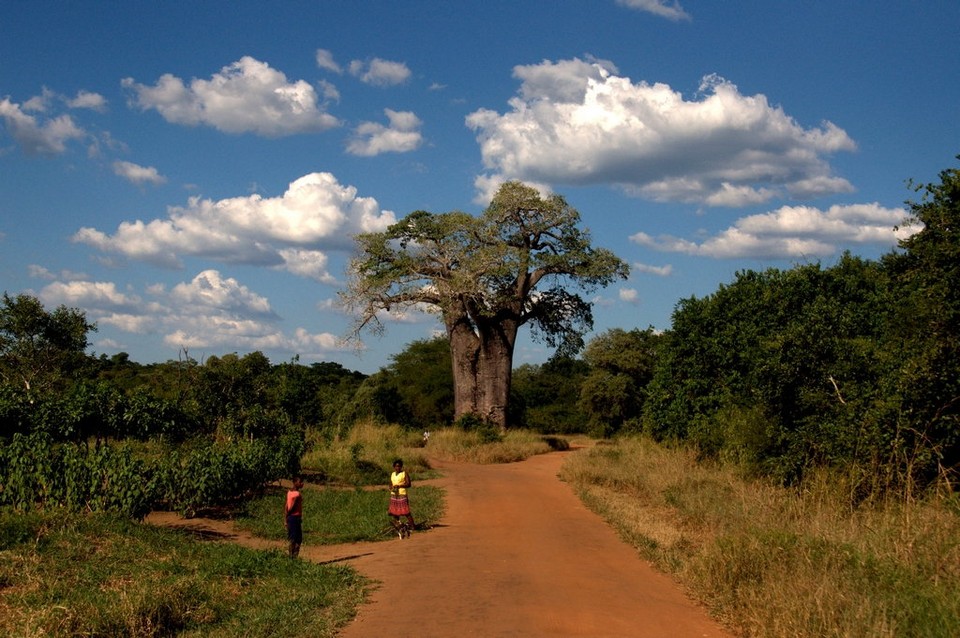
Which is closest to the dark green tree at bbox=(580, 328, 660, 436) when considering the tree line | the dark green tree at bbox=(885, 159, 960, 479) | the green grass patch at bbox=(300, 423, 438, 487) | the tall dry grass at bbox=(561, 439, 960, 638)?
the tree line

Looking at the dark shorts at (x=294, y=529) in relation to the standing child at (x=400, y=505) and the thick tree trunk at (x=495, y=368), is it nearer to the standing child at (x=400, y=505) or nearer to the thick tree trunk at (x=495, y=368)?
the standing child at (x=400, y=505)

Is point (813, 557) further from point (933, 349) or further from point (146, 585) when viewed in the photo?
point (146, 585)

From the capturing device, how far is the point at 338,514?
14.9 m

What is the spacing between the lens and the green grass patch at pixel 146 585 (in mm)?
6711

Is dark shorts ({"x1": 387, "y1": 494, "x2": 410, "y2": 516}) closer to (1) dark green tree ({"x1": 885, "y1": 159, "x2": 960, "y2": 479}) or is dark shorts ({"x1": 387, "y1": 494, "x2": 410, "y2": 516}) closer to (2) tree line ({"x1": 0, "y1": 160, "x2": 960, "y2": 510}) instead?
(2) tree line ({"x1": 0, "y1": 160, "x2": 960, "y2": 510})

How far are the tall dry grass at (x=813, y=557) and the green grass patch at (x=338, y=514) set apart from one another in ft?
13.4

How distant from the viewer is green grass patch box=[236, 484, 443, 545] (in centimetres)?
1304

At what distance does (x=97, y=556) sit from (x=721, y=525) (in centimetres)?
767

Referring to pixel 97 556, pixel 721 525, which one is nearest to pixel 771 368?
pixel 721 525

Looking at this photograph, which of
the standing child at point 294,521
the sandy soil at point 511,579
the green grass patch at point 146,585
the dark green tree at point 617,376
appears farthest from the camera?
the dark green tree at point 617,376

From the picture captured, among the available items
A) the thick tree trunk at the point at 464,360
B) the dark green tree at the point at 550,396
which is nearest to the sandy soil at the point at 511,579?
the thick tree trunk at the point at 464,360

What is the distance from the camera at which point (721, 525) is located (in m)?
10.6

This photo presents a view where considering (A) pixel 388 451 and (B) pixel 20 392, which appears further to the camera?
(A) pixel 388 451

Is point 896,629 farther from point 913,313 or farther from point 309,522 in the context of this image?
point 309,522
